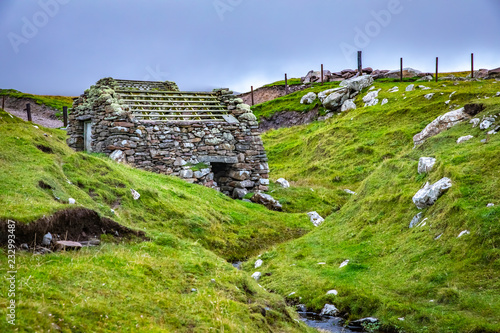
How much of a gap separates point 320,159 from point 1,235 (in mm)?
27668

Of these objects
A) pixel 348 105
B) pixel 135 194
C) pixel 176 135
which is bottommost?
pixel 135 194

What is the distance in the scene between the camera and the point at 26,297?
6.80 m

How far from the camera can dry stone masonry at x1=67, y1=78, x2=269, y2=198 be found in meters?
23.4

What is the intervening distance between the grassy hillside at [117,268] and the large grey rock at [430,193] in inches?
228

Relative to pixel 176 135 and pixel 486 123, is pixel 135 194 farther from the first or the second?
pixel 486 123

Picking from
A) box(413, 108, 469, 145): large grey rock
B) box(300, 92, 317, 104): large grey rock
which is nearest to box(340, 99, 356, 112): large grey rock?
box(300, 92, 317, 104): large grey rock

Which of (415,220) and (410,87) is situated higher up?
(410,87)

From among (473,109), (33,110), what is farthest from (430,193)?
(33,110)

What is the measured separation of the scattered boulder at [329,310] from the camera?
37.6ft

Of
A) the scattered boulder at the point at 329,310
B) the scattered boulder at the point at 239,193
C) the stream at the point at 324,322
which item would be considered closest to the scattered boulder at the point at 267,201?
the scattered boulder at the point at 239,193

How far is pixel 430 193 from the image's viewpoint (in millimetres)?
13688

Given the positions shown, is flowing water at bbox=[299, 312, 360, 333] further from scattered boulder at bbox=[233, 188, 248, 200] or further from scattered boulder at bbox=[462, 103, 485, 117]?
scattered boulder at bbox=[233, 188, 248, 200]

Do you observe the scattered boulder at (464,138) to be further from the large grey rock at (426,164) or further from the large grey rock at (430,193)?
the large grey rock at (430,193)

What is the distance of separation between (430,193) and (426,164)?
7.03 feet
